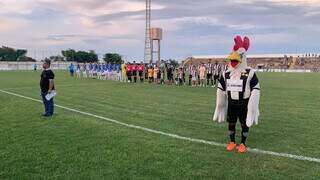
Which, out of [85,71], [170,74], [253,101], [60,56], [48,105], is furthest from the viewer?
[60,56]

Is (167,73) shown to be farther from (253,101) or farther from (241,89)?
(253,101)

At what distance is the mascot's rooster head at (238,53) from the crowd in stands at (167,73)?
61.8ft

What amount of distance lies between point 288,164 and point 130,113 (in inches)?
302

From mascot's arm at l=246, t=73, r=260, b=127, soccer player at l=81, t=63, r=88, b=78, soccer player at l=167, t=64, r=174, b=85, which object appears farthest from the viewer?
soccer player at l=81, t=63, r=88, b=78

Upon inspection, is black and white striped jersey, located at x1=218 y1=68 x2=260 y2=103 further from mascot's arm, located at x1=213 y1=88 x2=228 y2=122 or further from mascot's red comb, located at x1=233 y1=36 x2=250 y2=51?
mascot's red comb, located at x1=233 y1=36 x2=250 y2=51

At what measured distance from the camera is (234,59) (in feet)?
27.8

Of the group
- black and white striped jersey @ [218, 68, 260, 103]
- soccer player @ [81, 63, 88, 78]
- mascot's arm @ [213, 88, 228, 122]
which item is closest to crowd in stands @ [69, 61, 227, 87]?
soccer player @ [81, 63, 88, 78]

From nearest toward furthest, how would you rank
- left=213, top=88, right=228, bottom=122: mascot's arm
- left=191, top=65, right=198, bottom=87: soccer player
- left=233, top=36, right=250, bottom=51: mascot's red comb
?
left=233, top=36, right=250, bottom=51: mascot's red comb < left=213, top=88, right=228, bottom=122: mascot's arm < left=191, top=65, right=198, bottom=87: soccer player

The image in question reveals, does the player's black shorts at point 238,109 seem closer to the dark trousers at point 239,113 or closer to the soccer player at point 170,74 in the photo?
the dark trousers at point 239,113

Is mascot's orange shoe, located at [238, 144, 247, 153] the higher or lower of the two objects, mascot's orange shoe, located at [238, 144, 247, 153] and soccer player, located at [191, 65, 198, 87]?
the lower

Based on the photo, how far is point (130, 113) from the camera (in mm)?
14641

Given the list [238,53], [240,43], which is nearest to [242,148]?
[238,53]

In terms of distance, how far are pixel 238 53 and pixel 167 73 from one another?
2512cm

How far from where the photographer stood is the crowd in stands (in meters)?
31.2
